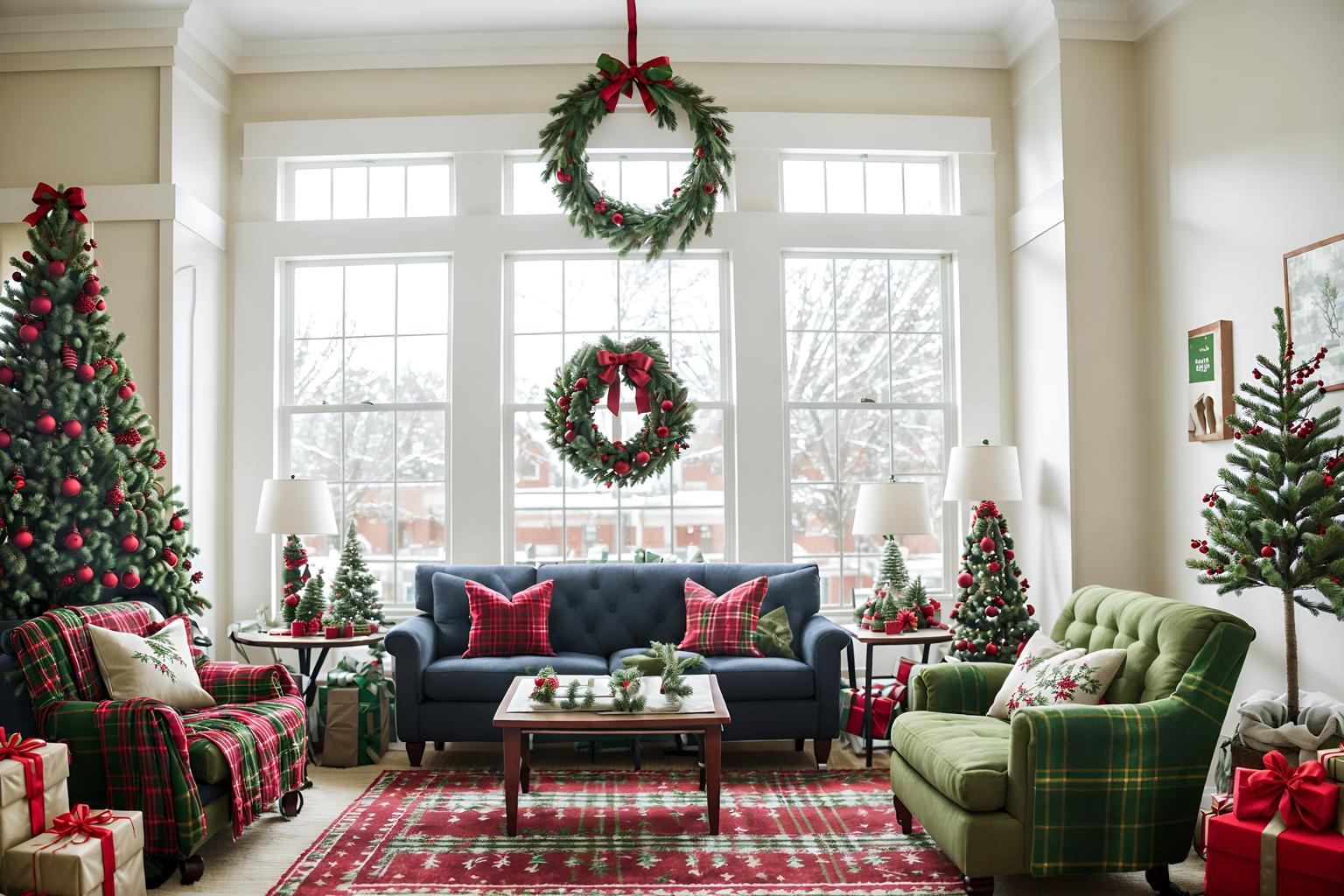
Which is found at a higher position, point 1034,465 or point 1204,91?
point 1204,91

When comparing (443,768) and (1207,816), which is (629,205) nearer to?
(443,768)

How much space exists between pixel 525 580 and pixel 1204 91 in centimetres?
416

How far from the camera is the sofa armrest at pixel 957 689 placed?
3.91m

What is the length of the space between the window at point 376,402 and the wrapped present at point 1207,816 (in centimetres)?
414

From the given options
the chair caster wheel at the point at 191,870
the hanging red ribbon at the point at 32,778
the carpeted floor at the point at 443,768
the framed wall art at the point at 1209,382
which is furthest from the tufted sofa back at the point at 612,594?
the hanging red ribbon at the point at 32,778

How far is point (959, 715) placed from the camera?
3.80 metres

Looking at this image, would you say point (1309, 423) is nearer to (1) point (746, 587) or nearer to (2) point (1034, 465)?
(2) point (1034, 465)

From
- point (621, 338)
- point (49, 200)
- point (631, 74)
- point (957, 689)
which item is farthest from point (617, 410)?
point (49, 200)

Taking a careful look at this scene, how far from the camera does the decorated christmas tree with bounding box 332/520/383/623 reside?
518 centimetres

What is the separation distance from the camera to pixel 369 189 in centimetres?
609

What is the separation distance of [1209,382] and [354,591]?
4.34m

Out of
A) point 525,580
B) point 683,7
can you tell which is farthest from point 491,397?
point 683,7

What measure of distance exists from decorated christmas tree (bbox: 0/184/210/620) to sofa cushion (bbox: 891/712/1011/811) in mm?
3330

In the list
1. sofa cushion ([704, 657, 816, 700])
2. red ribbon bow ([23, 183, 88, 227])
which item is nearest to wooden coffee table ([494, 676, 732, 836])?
sofa cushion ([704, 657, 816, 700])
